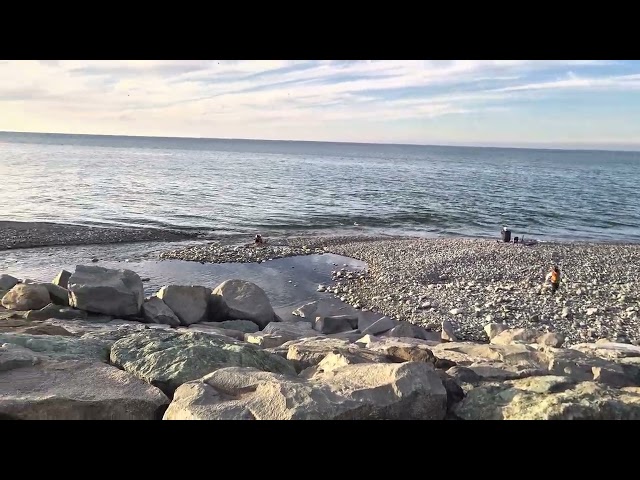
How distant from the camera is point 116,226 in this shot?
35.2 m

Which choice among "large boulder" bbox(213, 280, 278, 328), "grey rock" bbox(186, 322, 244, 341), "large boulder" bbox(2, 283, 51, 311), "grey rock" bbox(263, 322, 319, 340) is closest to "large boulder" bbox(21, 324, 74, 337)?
"grey rock" bbox(186, 322, 244, 341)

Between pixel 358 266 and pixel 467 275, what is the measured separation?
19.4ft

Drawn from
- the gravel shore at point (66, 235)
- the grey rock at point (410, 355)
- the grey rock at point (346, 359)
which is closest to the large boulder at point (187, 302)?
the grey rock at point (346, 359)

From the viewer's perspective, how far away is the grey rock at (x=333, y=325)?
14398mm

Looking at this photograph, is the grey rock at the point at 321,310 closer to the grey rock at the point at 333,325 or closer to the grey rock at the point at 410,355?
the grey rock at the point at 333,325

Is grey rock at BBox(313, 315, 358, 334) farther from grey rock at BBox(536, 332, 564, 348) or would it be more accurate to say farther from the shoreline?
the shoreline

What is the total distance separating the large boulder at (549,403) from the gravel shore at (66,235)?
29356mm

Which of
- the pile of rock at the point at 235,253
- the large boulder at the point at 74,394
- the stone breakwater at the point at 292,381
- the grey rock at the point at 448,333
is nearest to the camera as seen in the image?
the stone breakwater at the point at 292,381

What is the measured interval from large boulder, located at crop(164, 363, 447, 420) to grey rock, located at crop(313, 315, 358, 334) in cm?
931

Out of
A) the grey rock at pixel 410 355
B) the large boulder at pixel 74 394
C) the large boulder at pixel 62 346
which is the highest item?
the large boulder at pixel 74 394

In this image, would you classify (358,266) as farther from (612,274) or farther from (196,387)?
(196,387)

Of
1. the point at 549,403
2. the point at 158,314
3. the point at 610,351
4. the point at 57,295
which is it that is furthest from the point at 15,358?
the point at 610,351

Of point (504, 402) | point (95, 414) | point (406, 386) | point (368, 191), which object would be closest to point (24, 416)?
point (95, 414)

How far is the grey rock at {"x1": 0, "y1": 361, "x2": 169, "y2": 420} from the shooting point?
14.8ft
